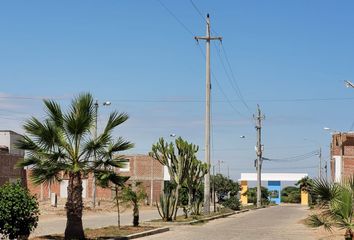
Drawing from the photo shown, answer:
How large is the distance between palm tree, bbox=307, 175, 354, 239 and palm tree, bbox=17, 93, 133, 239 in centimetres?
601

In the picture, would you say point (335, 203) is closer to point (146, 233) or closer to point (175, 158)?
point (146, 233)

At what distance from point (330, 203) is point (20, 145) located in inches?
345

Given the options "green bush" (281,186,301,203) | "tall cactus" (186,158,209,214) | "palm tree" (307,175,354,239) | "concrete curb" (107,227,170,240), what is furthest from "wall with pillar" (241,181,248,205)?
"palm tree" (307,175,354,239)

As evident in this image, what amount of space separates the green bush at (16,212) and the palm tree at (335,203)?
747 cm

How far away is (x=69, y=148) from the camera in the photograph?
19.1 m

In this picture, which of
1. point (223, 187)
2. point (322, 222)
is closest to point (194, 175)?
point (322, 222)

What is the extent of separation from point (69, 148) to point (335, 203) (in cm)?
766

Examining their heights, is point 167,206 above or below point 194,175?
below

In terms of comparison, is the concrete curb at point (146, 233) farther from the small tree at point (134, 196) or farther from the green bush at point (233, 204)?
the green bush at point (233, 204)

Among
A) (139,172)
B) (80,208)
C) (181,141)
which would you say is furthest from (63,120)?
(139,172)

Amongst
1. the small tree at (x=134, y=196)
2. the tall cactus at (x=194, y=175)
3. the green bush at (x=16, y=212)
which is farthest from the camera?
the tall cactus at (x=194, y=175)

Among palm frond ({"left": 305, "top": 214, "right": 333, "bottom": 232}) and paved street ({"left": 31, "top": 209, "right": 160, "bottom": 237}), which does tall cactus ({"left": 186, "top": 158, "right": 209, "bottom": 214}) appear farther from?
palm frond ({"left": 305, "top": 214, "right": 333, "bottom": 232})

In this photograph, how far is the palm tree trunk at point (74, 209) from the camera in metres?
19.0

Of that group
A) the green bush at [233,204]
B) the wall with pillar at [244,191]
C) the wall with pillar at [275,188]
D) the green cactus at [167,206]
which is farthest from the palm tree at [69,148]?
the wall with pillar at [275,188]
